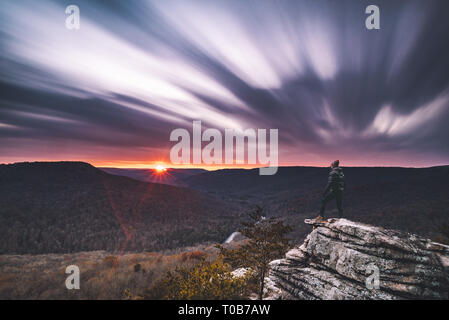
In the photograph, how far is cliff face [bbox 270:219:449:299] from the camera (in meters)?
5.85

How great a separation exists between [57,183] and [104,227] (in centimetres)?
5038

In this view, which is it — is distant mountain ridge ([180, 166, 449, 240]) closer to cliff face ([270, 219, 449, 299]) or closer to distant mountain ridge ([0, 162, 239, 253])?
cliff face ([270, 219, 449, 299])

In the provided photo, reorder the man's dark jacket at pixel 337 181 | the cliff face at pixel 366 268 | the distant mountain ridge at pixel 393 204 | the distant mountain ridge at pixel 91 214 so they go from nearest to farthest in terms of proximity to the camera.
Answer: the cliff face at pixel 366 268 → the man's dark jacket at pixel 337 181 → the distant mountain ridge at pixel 393 204 → the distant mountain ridge at pixel 91 214

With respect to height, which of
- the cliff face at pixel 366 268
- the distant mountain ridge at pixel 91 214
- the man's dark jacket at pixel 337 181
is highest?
the man's dark jacket at pixel 337 181

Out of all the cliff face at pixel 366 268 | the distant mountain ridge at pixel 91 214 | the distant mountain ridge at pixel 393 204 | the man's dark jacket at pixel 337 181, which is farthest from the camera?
the distant mountain ridge at pixel 91 214

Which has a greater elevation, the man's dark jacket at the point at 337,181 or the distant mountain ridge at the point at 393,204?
the man's dark jacket at the point at 337,181

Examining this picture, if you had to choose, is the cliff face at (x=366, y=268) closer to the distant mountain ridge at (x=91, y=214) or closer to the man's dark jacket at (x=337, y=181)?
the man's dark jacket at (x=337, y=181)

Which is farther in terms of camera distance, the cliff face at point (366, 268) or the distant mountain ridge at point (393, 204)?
the distant mountain ridge at point (393, 204)

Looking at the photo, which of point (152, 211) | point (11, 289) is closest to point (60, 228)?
point (152, 211)

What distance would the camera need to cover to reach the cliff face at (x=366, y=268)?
5.85 metres

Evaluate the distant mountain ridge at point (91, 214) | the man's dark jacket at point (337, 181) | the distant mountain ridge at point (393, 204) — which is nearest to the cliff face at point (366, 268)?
the man's dark jacket at point (337, 181)

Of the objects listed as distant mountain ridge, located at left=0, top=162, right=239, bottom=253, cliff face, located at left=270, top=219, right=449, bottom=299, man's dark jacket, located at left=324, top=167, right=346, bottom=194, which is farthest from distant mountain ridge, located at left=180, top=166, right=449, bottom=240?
distant mountain ridge, located at left=0, top=162, right=239, bottom=253
